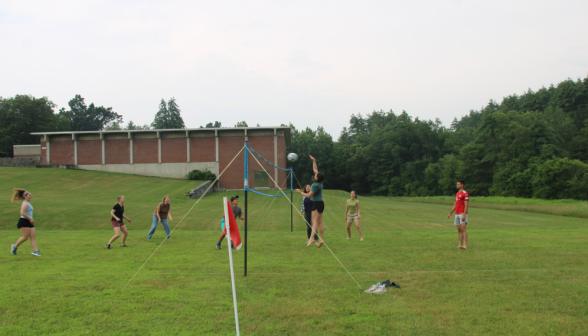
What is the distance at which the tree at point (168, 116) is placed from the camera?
384ft

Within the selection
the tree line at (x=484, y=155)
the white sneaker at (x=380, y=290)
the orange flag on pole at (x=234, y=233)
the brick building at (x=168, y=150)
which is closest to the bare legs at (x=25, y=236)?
the orange flag on pole at (x=234, y=233)

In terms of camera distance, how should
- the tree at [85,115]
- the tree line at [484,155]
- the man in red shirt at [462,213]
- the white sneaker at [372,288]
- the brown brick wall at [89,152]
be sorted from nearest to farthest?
the white sneaker at [372,288]
the man in red shirt at [462,213]
the brown brick wall at [89,152]
the tree line at [484,155]
the tree at [85,115]

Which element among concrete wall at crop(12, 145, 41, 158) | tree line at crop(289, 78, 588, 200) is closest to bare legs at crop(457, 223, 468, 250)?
tree line at crop(289, 78, 588, 200)

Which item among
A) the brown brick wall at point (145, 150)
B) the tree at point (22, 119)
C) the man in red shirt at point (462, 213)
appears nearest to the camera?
the man in red shirt at point (462, 213)

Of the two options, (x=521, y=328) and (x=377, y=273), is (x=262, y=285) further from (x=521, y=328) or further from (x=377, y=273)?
(x=521, y=328)

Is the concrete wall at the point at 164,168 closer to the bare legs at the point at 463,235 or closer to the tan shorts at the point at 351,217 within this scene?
the tan shorts at the point at 351,217

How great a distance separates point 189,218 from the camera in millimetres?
22406

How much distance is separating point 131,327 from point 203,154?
4717 cm

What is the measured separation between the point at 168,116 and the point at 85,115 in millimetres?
25634

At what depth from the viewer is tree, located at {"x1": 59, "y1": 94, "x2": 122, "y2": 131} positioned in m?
112

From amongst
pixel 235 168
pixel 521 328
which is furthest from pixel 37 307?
pixel 235 168

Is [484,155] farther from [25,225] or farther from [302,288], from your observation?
[25,225]

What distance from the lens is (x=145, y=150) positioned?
51688 millimetres

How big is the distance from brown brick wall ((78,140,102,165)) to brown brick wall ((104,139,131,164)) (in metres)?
1.11
